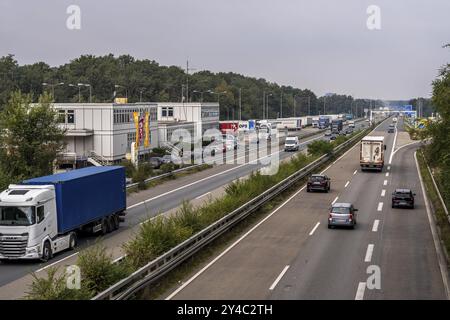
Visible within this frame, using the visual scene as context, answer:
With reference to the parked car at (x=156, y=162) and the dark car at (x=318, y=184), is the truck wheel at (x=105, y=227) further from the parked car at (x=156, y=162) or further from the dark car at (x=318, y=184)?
the parked car at (x=156, y=162)

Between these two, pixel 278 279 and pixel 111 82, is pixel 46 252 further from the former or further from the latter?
pixel 111 82

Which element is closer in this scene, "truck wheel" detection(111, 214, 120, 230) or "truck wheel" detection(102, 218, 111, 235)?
"truck wheel" detection(102, 218, 111, 235)

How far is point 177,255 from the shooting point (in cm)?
2498

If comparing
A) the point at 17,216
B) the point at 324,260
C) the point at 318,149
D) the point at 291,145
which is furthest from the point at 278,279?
the point at 291,145

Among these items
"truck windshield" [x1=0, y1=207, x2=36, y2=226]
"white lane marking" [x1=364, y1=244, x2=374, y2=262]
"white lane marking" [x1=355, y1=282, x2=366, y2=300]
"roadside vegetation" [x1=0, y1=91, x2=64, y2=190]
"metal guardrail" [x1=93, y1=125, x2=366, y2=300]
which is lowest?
"white lane marking" [x1=364, y1=244, x2=374, y2=262]

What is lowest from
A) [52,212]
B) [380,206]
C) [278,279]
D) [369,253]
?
[380,206]

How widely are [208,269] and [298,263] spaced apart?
371 cm

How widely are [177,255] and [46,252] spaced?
589 cm

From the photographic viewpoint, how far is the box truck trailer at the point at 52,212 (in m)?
26.6

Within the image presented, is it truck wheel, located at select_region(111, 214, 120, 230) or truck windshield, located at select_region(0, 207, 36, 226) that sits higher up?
truck windshield, located at select_region(0, 207, 36, 226)

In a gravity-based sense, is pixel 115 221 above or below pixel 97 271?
below

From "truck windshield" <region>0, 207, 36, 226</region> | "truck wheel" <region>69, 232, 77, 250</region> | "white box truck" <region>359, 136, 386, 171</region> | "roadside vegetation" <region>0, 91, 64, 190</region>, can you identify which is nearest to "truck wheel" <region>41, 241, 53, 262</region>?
"truck windshield" <region>0, 207, 36, 226</region>

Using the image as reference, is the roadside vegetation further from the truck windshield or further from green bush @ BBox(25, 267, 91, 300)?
green bush @ BBox(25, 267, 91, 300)

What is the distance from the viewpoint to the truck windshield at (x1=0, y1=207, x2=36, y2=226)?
87.6ft
